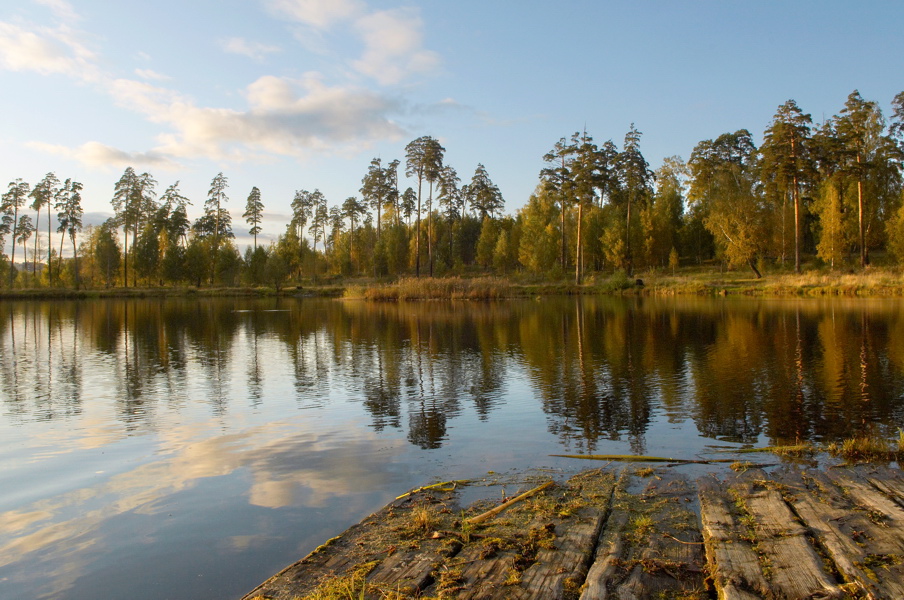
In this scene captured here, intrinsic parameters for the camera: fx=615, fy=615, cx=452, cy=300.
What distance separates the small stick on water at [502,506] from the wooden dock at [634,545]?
3 cm

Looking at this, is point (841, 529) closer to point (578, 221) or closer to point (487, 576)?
point (487, 576)

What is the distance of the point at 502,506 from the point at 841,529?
2922 mm

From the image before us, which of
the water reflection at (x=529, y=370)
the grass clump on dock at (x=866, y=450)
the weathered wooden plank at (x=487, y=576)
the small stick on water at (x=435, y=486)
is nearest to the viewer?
the weathered wooden plank at (x=487, y=576)

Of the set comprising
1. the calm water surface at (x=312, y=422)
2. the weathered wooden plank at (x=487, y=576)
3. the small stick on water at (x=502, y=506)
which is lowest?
the calm water surface at (x=312, y=422)

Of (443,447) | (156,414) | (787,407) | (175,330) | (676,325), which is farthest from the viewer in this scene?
(175,330)

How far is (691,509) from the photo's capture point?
609 cm

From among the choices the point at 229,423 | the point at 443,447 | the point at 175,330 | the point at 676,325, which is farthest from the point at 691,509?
the point at 175,330

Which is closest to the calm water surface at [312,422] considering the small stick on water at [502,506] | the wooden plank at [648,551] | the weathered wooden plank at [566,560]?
the small stick on water at [502,506]

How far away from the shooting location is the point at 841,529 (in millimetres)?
5133

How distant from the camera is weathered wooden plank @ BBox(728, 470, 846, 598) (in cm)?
417

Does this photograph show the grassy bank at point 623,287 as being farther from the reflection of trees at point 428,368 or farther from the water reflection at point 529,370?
the reflection of trees at point 428,368

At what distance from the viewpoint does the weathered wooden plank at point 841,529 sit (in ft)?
13.7

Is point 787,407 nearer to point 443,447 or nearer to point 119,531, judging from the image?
point 443,447

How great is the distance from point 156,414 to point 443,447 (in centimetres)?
647
